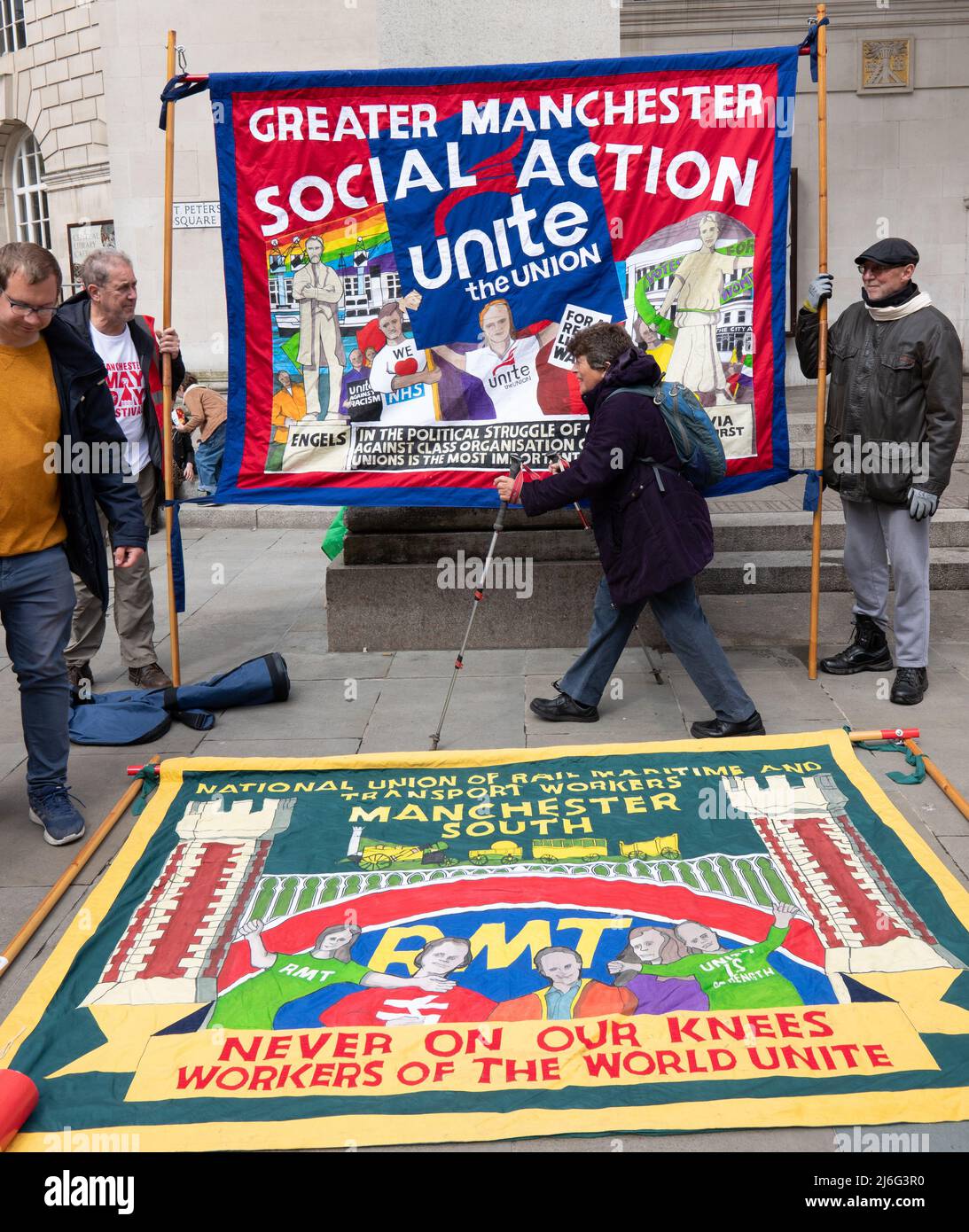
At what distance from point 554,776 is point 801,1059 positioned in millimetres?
1920

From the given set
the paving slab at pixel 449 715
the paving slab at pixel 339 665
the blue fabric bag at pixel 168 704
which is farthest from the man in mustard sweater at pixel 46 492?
the paving slab at pixel 339 665

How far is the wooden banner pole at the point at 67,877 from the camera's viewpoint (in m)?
3.68

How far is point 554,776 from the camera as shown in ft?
15.8

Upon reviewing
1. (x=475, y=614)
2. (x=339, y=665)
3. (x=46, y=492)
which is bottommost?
(x=339, y=665)

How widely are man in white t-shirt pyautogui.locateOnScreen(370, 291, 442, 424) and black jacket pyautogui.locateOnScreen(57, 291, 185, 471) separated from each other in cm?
102

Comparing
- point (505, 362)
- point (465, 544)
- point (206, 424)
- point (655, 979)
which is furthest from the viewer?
point (206, 424)

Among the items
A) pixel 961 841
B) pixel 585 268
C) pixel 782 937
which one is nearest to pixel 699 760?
pixel 961 841

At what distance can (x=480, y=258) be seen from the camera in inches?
234

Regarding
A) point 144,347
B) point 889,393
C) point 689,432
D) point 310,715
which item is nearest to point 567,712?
point 310,715

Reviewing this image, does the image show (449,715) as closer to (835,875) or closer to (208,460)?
(835,875)

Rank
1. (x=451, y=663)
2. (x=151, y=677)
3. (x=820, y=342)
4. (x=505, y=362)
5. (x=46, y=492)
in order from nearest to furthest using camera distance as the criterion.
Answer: (x=46, y=492)
(x=820, y=342)
(x=505, y=362)
(x=151, y=677)
(x=451, y=663)

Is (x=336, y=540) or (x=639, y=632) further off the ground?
(x=336, y=540)

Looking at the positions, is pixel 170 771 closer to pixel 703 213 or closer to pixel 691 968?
pixel 691 968

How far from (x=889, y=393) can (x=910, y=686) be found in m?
1.35
